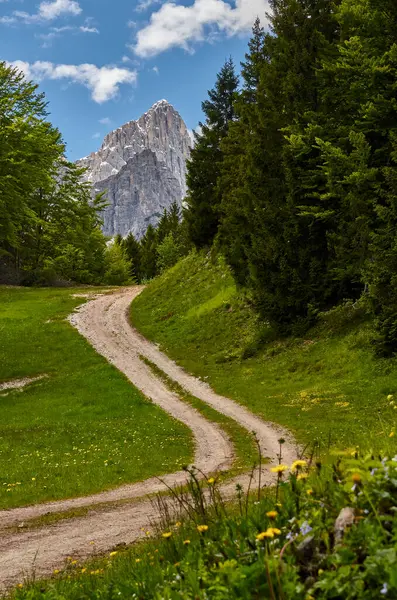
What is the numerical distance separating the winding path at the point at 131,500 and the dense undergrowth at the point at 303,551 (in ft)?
3.28

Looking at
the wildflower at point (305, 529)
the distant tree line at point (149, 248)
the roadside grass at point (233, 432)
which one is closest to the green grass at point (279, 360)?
the roadside grass at point (233, 432)

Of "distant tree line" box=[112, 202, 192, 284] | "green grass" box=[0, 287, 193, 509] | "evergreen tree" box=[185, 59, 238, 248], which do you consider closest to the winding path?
"green grass" box=[0, 287, 193, 509]

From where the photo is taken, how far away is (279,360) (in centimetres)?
2969

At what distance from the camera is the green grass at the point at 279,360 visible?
1955 cm

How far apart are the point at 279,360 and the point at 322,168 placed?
472 inches

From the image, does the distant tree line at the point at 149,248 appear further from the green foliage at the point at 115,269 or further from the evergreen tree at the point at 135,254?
the green foliage at the point at 115,269

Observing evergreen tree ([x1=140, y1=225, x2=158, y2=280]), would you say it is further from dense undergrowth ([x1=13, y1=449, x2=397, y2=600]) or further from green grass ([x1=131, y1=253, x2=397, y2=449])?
dense undergrowth ([x1=13, y1=449, x2=397, y2=600])

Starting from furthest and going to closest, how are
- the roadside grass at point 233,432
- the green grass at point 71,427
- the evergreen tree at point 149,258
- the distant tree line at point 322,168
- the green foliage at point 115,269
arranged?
1. the evergreen tree at point 149,258
2. the green foliage at point 115,269
3. the distant tree line at point 322,168
4. the roadside grass at point 233,432
5. the green grass at point 71,427

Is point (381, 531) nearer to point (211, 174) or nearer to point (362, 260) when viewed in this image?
point (362, 260)

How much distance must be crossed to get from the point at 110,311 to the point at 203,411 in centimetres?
2742

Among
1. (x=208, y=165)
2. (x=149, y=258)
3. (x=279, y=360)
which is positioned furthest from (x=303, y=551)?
(x=149, y=258)

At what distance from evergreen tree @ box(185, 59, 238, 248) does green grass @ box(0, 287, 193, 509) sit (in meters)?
19.8

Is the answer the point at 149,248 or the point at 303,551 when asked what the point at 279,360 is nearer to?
the point at 303,551

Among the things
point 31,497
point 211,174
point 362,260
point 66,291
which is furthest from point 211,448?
point 66,291
